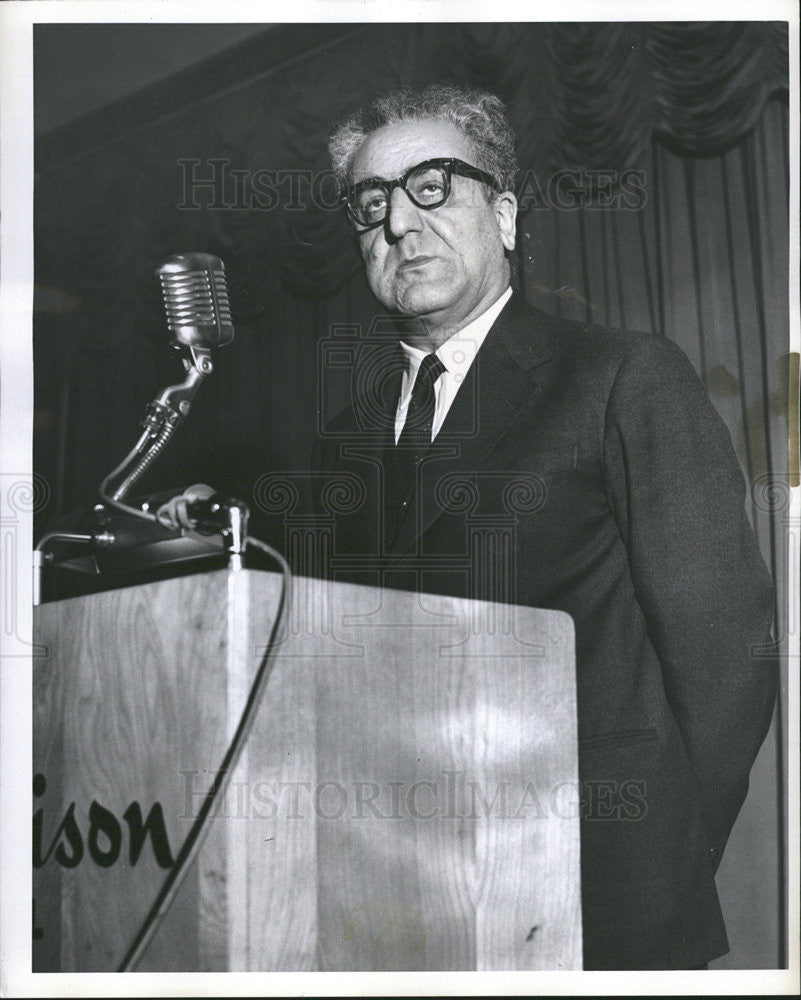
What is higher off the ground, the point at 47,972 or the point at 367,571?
the point at 367,571

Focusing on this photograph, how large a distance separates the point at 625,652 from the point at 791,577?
0.31m

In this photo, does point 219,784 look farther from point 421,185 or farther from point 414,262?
point 421,185

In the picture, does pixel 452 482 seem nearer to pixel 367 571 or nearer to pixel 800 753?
pixel 367 571

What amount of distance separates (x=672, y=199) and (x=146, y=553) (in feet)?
3.44

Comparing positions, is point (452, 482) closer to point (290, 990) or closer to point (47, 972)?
point (290, 990)

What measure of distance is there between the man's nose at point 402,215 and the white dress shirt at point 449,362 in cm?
18

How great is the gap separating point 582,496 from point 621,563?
12 cm

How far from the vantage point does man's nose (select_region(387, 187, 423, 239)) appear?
1.59m

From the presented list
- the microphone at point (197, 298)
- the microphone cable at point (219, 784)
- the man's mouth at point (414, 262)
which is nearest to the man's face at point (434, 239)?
the man's mouth at point (414, 262)

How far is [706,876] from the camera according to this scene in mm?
1567

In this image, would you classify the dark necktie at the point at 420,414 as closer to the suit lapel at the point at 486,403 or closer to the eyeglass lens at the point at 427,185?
the suit lapel at the point at 486,403

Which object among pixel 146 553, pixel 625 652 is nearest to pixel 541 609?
pixel 625 652

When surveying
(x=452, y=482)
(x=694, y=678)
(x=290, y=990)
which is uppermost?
(x=452, y=482)

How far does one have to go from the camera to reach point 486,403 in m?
1.59
